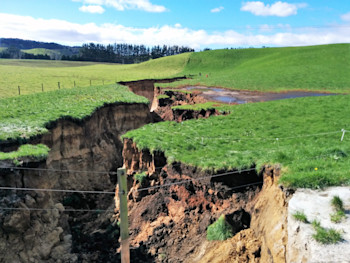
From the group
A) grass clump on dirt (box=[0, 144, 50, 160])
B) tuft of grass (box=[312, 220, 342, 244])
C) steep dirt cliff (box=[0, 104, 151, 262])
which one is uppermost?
grass clump on dirt (box=[0, 144, 50, 160])

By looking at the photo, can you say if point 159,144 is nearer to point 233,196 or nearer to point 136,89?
point 233,196

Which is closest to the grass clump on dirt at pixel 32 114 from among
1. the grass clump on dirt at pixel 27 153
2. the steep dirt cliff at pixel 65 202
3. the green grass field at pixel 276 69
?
the steep dirt cliff at pixel 65 202

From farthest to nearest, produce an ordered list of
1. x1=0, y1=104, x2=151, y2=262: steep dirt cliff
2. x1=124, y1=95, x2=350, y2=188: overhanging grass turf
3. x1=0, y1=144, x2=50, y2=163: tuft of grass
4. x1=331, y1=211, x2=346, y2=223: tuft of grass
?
x1=0, y1=144, x2=50, y2=163: tuft of grass < x1=0, y1=104, x2=151, y2=262: steep dirt cliff < x1=124, y1=95, x2=350, y2=188: overhanging grass turf < x1=331, y1=211, x2=346, y2=223: tuft of grass

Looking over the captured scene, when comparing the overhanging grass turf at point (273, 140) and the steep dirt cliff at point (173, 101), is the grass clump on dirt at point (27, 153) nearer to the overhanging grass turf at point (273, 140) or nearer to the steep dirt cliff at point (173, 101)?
the overhanging grass turf at point (273, 140)

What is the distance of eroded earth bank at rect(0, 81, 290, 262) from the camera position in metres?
8.59

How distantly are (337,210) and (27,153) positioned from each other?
39.0 ft

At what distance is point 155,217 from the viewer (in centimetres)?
1208

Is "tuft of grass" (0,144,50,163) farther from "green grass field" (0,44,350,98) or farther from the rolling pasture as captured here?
"green grass field" (0,44,350,98)

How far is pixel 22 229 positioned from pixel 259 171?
927 centimetres

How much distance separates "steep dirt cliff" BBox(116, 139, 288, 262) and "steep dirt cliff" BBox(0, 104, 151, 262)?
2172mm

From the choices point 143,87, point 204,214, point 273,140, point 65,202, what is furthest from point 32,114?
point 143,87

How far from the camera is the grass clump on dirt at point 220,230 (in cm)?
918

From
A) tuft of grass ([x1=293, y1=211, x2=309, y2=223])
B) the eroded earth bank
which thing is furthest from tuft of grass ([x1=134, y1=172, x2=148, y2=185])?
tuft of grass ([x1=293, y1=211, x2=309, y2=223])

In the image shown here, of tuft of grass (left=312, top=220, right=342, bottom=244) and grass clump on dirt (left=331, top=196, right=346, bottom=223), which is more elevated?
grass clump on dirt (left=331, top=196, right=346, bottom=223)
